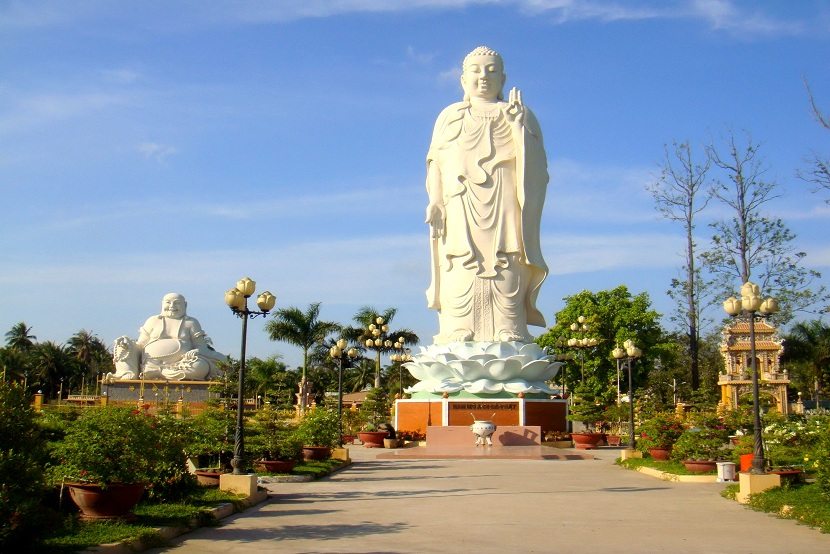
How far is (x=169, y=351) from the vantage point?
130ft

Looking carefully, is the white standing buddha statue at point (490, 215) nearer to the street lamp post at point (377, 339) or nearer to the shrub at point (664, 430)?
the street lamp post at point (377, 339)

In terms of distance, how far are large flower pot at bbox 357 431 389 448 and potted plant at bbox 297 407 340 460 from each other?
24.1 feet

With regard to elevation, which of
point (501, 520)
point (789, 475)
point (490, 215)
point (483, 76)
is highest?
point (483, 76)

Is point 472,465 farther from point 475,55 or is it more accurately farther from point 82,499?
point 475,55

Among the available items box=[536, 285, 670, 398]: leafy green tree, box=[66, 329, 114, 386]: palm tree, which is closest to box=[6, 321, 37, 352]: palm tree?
box=[66, 329, 114, 386]: palm tree

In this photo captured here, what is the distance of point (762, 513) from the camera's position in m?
10.2

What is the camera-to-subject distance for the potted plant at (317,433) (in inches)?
710

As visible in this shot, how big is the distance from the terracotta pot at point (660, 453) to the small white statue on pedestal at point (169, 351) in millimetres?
25939

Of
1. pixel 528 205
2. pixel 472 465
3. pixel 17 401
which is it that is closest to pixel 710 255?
pixel 528 205

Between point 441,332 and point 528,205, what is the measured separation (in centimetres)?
500

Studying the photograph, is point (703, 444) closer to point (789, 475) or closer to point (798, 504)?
point (789, 475)

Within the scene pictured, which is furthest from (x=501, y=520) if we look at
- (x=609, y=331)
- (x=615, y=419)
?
(x=609, y=331)

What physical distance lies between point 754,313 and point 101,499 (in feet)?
30.5

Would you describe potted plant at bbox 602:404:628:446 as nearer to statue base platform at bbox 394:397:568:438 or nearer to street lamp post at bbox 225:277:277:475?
statue base platform at bbox 394:397:568:438
